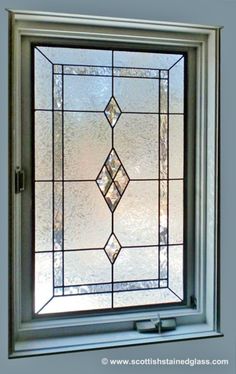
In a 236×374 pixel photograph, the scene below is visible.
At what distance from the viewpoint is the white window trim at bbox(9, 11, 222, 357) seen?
1.21 m

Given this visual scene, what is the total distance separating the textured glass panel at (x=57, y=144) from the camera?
4.25 ft

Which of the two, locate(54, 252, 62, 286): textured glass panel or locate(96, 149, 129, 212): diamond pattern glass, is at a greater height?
locate(96, 149, 129, 212): diamond pattern glass

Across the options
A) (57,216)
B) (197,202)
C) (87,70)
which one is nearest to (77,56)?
(87,70)

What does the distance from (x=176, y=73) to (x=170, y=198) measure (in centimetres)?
46

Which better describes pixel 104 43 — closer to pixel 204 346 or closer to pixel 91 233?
pixel 91 233

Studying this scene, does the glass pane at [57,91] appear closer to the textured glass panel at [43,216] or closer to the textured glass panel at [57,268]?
the textured glass panel at [43,216]

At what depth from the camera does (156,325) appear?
1319 millimetres

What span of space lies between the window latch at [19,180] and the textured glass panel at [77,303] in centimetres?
41

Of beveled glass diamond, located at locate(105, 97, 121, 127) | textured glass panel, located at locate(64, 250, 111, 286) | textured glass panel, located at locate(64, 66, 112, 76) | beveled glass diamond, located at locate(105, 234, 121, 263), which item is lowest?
textured glass panel, located at locate(64, 250, 111, 286)

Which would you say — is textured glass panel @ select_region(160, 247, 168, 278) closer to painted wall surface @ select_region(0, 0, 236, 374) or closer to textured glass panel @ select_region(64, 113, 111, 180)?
painted wall surface @ select_region(0, 0, 236, 374)

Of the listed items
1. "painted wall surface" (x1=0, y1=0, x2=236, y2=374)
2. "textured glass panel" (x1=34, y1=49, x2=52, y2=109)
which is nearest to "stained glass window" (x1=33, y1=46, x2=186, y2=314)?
"textured glass panel" (x1=34, y1=49, x2=52, y2=109)

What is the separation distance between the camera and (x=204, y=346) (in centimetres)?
131

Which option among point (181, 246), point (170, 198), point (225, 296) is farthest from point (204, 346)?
point (170, 198)

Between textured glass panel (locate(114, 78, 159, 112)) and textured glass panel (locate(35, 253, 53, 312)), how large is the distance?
0.59m
